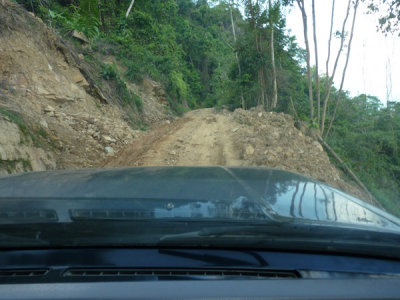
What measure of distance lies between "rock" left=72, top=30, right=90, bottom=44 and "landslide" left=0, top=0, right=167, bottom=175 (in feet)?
4.31

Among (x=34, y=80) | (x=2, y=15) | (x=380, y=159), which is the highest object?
(x=2, y=15)

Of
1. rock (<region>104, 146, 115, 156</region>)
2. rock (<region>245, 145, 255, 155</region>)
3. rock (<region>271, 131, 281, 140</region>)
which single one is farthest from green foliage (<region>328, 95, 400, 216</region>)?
rock (<region>104, 146, 115, 156</region>)

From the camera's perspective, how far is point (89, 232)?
1.67 metres

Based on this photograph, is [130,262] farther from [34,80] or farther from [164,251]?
[34,80]

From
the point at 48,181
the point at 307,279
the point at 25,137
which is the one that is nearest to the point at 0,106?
the point at 25,137

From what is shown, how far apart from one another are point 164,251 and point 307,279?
0.68m

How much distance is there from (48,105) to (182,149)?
13.4 feet

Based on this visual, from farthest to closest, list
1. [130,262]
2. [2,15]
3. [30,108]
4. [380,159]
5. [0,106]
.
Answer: [380,159] < [2,15] < [30,108] < [0,106] < [130,262]

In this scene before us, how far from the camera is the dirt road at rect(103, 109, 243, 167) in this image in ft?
29.6

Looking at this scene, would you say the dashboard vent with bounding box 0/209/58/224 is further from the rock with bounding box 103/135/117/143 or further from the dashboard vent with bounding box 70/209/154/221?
the rock with bounding box 103/135/117/143

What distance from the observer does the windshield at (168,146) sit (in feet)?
5.50

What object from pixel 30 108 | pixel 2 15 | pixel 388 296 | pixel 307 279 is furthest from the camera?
pixel 2 15

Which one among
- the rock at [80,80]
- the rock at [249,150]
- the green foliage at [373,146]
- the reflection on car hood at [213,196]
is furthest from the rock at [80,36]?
the reflection on car hood at [213,196]

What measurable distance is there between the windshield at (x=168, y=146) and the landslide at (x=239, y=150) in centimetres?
6
